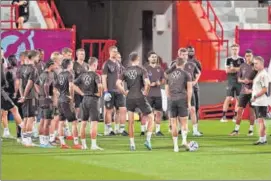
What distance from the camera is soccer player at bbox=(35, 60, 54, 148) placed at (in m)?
21.7

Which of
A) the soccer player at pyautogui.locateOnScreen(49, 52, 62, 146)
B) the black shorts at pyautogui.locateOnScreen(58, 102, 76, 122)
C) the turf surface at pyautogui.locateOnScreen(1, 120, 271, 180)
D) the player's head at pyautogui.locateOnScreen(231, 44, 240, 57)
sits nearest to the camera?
the turf surface at pyautogui.locateOnScreen(1, 120, 271, 180)

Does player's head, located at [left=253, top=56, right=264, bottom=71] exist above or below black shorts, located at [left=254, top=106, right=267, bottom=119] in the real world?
above

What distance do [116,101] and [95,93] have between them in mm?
4191

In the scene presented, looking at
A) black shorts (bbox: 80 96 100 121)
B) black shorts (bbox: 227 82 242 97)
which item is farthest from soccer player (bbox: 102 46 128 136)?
black shorts (bbox: 227 82 242 97)

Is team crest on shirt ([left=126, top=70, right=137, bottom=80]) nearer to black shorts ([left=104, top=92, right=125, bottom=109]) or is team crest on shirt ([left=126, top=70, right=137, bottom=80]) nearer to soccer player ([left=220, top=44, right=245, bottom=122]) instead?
black shorts ([left=104, top=92, right=125, bottom=109])

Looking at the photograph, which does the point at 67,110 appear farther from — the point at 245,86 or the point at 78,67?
the point at 245,86

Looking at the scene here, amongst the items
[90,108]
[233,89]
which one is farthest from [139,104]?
[233,89]

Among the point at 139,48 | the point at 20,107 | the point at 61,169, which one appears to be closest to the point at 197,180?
the point at 61,169

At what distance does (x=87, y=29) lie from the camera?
1684 inches

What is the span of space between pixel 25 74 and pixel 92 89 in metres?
2.12

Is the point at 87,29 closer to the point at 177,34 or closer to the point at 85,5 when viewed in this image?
the point at 85,5

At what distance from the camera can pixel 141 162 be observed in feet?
59.8

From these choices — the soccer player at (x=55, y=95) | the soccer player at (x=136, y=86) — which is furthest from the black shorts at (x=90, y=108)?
the soccer player at (x=55, y=95)

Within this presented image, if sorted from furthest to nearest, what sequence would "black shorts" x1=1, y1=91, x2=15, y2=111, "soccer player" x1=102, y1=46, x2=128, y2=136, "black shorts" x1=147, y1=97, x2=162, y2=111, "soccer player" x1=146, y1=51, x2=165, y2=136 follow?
"black shorts" x1=147, y1=97, x2=162, y2=111 < "soccer player" x1=146, y1=51, x2=165, y2=136 < "soccer player" x1=102, y1=46, x2=128, y2=136 < "black shorts" x1=1, y1=91, x2=15, y2=111
